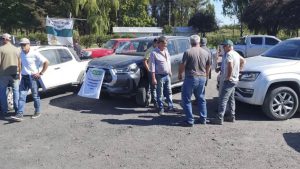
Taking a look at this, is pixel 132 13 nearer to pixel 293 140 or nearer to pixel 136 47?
pixel 136 47

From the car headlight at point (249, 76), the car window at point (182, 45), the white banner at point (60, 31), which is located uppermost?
the white banner at point (60, 31)

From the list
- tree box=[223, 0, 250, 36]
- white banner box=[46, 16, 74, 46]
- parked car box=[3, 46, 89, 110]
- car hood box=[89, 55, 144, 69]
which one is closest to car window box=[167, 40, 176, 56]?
car hood box=[89, 55, 144, 69]

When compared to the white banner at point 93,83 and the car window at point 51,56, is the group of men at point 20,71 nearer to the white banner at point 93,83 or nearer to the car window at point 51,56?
the white banner at point 93,83

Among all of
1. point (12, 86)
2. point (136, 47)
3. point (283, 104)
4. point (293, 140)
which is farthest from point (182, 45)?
point (293, 140)

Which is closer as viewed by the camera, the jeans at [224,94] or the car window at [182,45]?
the jeans at [224,94]

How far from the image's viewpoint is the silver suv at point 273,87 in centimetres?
817

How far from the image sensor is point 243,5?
57906 mm

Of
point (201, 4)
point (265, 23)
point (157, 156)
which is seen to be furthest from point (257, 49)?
point (201, 4)

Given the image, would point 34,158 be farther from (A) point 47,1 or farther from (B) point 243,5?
(B) point 243,5

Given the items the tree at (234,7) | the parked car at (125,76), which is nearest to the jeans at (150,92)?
the parked car at (125,76)

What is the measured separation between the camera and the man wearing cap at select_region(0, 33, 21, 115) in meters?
8.72

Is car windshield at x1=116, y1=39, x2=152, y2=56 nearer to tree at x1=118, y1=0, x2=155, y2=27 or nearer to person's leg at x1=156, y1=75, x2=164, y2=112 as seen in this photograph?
person's leg at x1=156, y1=75, x2=164, y2=112

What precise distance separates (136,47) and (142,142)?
183 inches

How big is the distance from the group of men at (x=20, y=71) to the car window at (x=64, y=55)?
2.42 m
